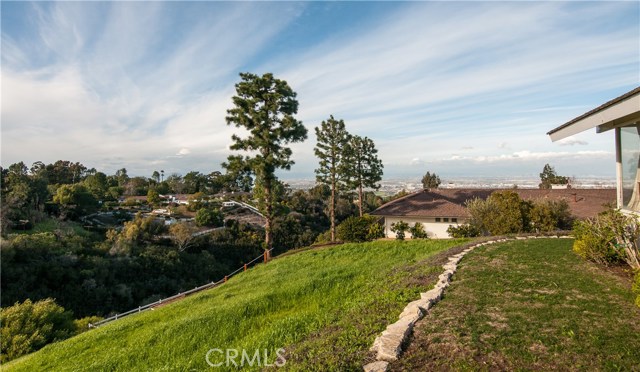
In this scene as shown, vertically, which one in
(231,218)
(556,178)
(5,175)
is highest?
(5,175)

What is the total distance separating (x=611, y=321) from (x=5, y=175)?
170 ft

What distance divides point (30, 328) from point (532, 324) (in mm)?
13819

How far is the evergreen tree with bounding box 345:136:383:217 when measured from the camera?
29478 millimetres

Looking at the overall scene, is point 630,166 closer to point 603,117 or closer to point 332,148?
point 603,117

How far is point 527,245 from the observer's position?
920 centimetres

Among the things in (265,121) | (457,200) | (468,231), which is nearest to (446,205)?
(457,200)

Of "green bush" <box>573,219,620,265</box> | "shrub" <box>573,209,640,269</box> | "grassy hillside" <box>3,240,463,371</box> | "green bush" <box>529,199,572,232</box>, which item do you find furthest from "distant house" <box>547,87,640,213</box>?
"green bush" <box>529,199,572,232</box>

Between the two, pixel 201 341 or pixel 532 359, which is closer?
pixel 532 359

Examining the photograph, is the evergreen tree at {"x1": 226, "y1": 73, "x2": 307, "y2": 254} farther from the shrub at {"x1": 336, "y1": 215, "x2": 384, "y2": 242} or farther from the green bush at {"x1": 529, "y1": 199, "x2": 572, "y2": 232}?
the green bush at {"x1": 529, "y1": 199, "x2": 572, "y2": 232}

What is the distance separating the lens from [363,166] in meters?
30.3

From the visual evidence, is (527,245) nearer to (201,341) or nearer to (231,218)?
(201,341)

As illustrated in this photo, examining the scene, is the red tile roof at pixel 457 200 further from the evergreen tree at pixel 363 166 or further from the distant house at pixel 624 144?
the distant house at pixel 624 144

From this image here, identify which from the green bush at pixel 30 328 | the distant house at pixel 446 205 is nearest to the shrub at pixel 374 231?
the distant house at pixel 446 205

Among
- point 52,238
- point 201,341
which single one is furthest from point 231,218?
point 201,341
